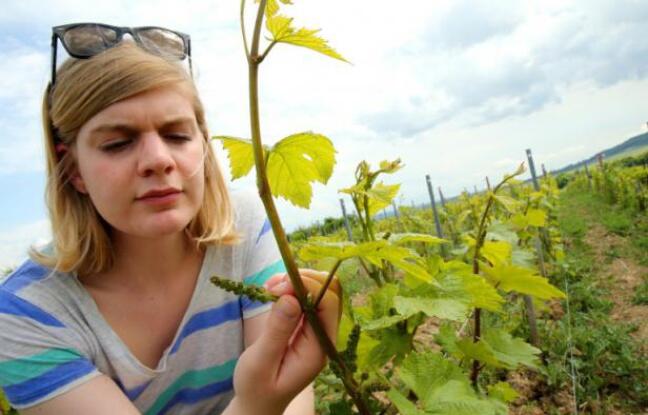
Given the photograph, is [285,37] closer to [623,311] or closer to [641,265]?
[623,311]

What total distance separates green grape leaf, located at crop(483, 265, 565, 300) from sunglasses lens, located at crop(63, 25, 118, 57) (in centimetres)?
162

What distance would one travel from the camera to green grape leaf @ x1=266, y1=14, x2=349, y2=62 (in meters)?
0.82

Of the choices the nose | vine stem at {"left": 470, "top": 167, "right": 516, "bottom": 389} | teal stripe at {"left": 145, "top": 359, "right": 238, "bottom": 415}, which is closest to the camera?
the nose

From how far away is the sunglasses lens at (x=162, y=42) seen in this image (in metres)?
1.90

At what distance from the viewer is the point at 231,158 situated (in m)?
0.98

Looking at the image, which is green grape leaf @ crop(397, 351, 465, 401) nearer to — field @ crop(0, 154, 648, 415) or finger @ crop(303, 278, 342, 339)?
field @ crop(0, 154, 648, 415)

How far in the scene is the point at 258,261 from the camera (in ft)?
6.75

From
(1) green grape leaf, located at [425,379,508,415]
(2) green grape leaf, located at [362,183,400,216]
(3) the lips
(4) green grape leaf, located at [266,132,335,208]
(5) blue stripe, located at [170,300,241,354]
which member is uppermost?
(3) the lips

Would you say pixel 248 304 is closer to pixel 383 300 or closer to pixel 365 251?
pixel 383 300

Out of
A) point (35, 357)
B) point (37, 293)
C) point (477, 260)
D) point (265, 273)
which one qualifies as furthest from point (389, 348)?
point (37, 293)

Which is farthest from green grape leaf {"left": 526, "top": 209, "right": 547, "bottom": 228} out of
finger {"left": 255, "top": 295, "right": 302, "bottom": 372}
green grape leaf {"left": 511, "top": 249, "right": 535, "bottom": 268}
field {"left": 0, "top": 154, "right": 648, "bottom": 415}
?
finger {"left": 255, "top": 295, "right": 302, "bottom": 372}

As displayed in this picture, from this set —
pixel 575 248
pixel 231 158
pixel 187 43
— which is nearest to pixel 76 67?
pixel 187 43

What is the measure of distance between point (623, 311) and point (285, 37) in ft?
18.2

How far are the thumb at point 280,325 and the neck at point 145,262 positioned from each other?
3.67 ft
